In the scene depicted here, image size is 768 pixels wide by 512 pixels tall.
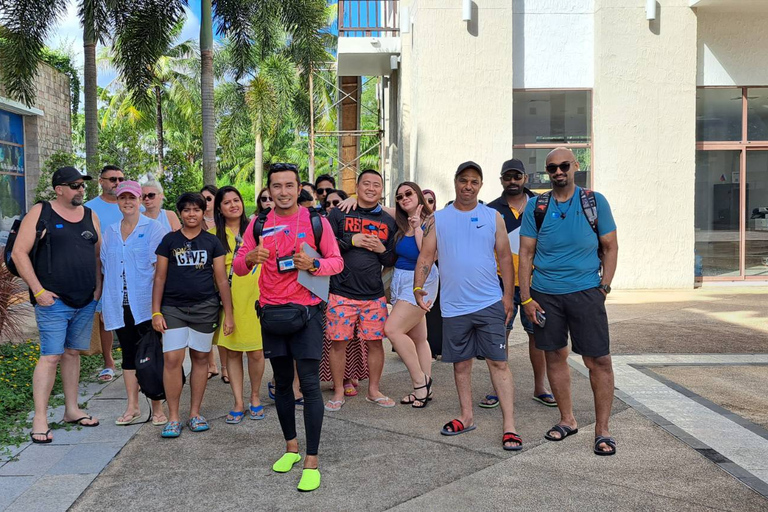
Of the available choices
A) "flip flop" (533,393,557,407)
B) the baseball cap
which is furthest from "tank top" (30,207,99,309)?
"flip flop" (533,393,557,407)

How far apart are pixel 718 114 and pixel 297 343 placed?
40.1 feet

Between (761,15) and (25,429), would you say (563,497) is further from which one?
(761,15)

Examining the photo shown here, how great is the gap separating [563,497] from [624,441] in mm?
1140

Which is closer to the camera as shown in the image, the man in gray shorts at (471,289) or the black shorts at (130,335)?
the man in gray shorts at (471,289)

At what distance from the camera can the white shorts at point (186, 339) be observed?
17.7 feet

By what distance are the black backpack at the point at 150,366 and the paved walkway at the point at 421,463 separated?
1.06 feet

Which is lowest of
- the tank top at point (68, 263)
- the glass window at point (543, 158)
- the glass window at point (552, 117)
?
the tank top at point (68, 263)

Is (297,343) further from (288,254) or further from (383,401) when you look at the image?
(383,401)

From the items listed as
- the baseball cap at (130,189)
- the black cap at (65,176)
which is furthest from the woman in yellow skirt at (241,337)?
the black cap at (65,176)

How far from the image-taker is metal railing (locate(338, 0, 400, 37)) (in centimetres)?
1755

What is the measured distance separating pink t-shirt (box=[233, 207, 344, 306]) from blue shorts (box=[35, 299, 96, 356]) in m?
1.62

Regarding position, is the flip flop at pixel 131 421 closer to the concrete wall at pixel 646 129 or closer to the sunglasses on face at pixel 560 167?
the sunglasses on face at pixel 560 167

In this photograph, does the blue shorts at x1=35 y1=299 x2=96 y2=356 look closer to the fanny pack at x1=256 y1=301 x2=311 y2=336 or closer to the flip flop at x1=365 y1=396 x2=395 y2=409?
the fanny pack at x1=256 y1=301 x2=311 y2=336

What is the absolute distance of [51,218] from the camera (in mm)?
5520
